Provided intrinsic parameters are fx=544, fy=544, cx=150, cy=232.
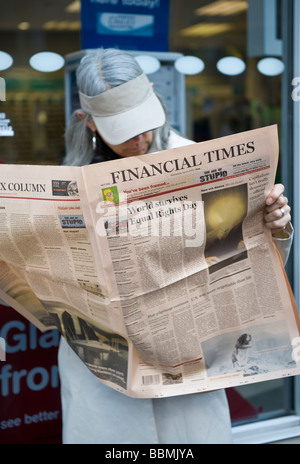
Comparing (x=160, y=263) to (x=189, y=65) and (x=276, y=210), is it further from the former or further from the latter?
(x=189, y=65)

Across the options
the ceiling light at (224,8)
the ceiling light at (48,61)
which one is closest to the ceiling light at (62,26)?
the ceiling light at (48,61)

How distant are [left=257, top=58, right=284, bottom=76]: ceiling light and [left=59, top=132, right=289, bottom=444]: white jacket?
1396mm

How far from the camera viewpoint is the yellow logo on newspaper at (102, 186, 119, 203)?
1035mm

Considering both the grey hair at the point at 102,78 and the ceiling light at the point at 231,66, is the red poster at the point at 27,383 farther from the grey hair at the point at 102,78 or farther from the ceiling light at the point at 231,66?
the ceiling light at the point at 231,66

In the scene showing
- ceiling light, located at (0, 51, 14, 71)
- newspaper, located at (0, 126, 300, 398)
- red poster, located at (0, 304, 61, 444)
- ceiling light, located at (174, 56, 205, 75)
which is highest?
ceiling light, located at (174, 56, 205, 75)

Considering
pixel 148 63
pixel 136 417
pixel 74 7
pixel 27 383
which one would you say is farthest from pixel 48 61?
pixel 136 417

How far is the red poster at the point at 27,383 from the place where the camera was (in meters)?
1.96

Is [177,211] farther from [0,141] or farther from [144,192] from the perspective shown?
[0,141]

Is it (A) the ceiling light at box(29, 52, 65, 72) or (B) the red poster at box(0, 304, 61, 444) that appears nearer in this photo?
(B) the red poster at box(0, 304, 61, 444)

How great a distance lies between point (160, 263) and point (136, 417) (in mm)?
421

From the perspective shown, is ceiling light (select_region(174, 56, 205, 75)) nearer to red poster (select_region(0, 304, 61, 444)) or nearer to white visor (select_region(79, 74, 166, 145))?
white visor (select_region(79, 74, 166, 145))

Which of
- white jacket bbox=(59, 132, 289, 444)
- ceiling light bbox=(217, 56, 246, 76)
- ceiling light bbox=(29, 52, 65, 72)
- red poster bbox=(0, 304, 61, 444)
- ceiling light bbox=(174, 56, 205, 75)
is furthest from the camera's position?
ceiling light bbox=(217, 56, 246, 76)

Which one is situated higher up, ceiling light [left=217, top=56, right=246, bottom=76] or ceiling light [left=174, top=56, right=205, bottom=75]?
ceiling light [left=217, top=56, right=246, bottom=76]

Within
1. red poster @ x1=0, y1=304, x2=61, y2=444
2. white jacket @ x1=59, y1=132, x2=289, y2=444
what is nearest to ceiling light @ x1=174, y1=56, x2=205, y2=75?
red poster @ x1=0, y1=304, x2=61, y2=444
